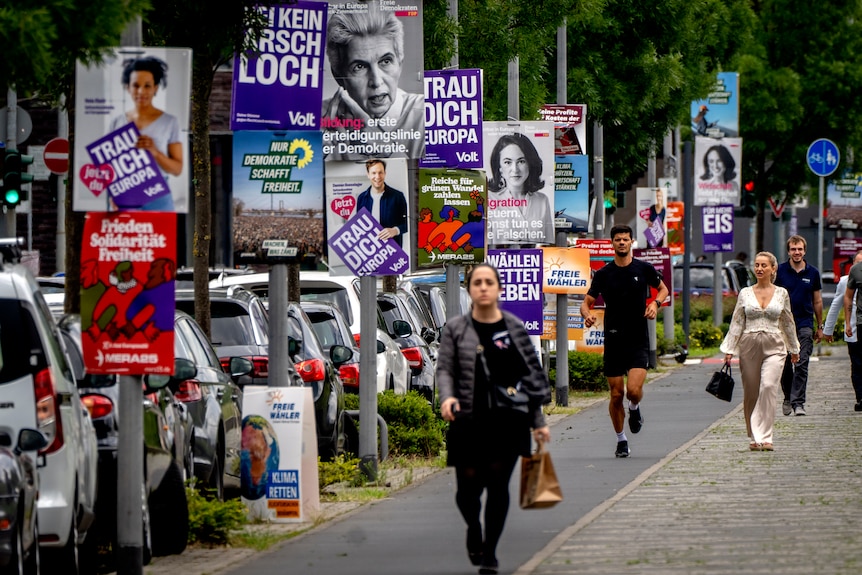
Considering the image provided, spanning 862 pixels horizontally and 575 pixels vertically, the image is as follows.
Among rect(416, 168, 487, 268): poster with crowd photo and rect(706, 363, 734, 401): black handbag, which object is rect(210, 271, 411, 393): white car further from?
rect(706, 363, 734, 401): black handbag

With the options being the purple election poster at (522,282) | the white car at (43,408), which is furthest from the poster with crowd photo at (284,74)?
the purple election poster at (522,282)

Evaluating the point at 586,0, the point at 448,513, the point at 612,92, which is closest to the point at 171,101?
the point at 448,513

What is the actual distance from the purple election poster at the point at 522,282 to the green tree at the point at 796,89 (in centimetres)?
2901

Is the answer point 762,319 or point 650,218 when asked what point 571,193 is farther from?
point 762,319

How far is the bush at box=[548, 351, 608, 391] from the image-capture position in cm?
2888

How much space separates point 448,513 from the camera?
13.7 meters

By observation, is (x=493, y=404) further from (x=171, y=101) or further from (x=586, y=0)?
(x=586, y=0)

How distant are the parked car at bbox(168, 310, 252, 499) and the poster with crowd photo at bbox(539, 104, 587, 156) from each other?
11217 millimetres

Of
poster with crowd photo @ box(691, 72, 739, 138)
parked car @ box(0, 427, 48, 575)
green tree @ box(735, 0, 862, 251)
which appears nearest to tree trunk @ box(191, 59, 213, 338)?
parked car @ box(0, 427, 48, 575)

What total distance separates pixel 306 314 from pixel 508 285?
4.70m

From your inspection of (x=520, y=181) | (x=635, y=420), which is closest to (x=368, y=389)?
(x=635, y=420)

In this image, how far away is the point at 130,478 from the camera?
34.4 feet

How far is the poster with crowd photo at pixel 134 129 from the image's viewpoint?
10.4 metres

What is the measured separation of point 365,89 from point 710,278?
33.7m
